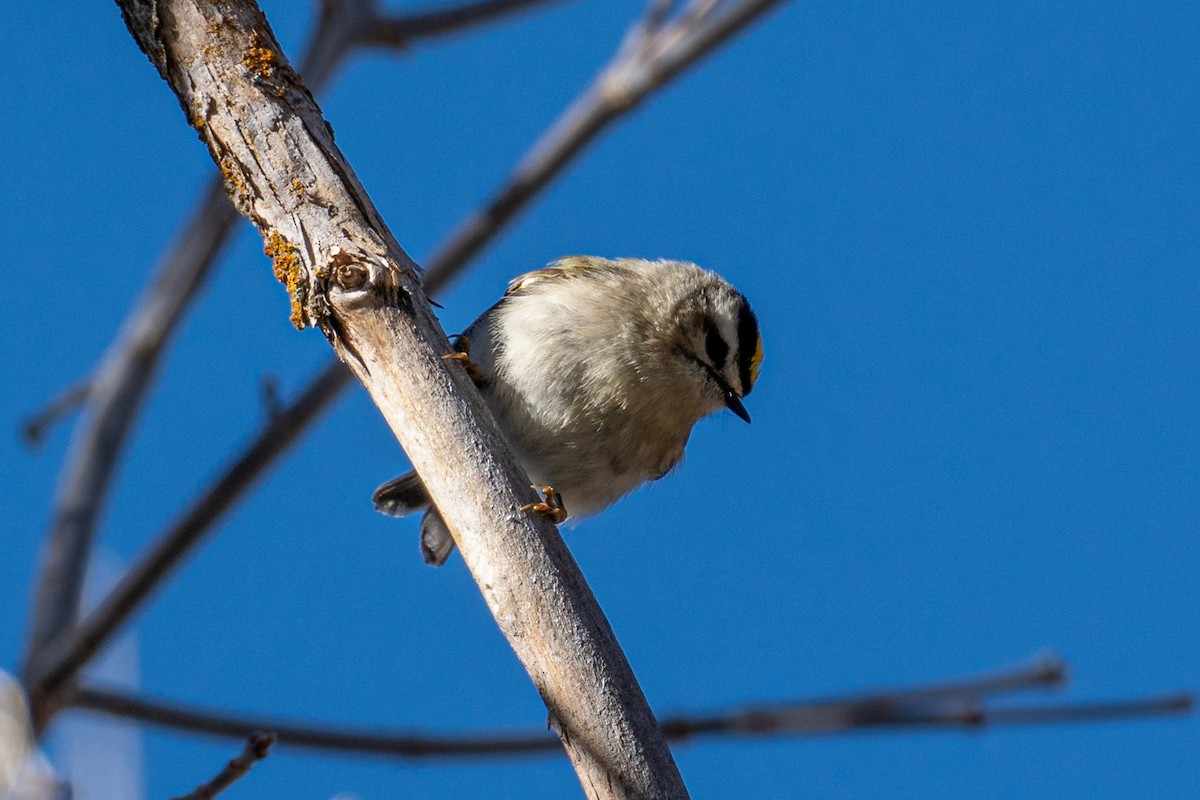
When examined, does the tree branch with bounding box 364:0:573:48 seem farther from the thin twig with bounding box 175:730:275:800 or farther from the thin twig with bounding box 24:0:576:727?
the thin twig with bounding box 175:730:275:800

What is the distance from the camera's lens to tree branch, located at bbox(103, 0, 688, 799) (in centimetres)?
210

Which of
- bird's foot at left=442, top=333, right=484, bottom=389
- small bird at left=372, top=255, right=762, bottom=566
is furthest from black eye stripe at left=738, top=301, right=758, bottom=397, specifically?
bird's foot at left=442, top=333, right=484, bottom=389

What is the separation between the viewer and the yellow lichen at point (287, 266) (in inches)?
99.0

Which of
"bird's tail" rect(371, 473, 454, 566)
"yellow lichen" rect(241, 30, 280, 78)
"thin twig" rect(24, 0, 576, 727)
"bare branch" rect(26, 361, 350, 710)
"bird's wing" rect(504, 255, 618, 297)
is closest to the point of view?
"yellow lichen" rect(241, 30, 280, 78)

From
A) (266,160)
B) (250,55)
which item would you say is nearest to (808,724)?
(266,160)

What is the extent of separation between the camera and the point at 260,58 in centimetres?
264

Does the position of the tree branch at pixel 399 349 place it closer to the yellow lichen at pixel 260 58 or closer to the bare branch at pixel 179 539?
the yellow lichen at pixel 260 58

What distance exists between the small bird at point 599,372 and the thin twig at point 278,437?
26 cm

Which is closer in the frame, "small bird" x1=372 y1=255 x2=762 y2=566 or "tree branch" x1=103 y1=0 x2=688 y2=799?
Result: "tree branch" x1=103 y1=0 x2=688 y2=799

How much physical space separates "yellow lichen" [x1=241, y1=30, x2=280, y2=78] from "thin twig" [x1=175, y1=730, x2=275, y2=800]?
1.34 m

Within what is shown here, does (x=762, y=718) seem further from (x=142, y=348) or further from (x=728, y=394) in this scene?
(x=142, y=348)

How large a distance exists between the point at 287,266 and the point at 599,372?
1703 mm

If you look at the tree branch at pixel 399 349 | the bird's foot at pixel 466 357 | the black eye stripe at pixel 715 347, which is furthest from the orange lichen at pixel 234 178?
the black eye stripe at pixel 715 347

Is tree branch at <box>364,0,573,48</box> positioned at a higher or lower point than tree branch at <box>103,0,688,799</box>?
higher
